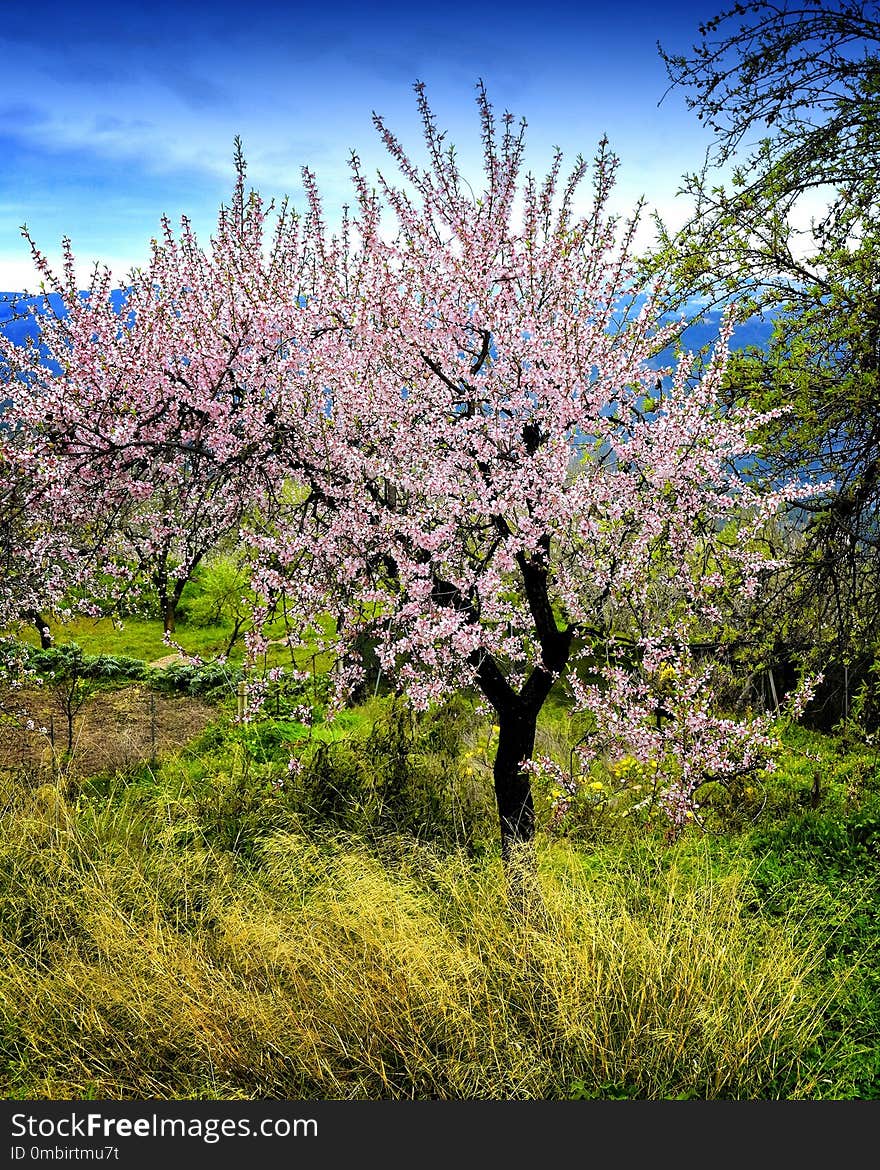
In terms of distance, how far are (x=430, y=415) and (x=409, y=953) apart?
3.16m

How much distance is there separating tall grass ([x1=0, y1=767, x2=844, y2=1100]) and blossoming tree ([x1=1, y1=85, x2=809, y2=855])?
3.99 feet

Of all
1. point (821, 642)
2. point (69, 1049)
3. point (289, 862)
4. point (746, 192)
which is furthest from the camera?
point (821, 642)

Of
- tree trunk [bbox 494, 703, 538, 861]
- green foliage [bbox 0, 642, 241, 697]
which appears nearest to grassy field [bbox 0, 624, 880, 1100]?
tree trunk [bbox 494, 703, 538, 861]

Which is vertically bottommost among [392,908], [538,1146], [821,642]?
[538,1146]

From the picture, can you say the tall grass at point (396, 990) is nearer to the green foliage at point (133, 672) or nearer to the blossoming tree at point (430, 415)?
the blossoming tree at point (430, 415)

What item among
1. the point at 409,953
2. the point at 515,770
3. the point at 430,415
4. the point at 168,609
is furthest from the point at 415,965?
the point at 168,609

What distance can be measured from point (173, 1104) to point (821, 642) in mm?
5135

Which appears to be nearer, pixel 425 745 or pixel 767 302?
pixel 767 302

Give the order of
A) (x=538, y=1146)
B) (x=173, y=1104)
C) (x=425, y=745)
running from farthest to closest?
(x=425, y=745) < (x=173, y=1104) < (x=538, y=1146)

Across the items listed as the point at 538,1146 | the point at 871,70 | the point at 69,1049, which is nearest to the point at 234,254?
the point at 871,70

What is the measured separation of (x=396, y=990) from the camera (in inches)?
146

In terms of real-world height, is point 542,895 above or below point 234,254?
below

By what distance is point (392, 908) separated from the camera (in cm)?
439

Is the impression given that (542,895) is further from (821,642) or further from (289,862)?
(821,642)
